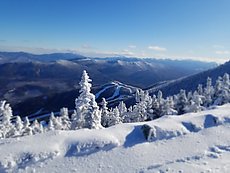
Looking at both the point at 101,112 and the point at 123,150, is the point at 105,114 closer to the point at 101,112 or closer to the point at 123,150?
the point at 101,112

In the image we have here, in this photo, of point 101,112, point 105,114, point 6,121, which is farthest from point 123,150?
point 105,114

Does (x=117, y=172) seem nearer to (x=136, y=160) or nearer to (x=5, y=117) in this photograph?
(x=136, y=160)

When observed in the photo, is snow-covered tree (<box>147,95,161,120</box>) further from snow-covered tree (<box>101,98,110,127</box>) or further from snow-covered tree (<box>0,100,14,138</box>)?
snow-covered tree (<box>0,100,14,138</box>)

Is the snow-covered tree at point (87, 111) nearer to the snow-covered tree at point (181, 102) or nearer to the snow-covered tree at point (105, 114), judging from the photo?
the snow-covered tree at point (105, 114)

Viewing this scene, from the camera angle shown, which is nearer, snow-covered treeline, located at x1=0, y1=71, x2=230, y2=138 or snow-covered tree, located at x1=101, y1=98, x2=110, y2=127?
snow-covered treeline, located at x1=0, y1=71, x2=230, y2=138

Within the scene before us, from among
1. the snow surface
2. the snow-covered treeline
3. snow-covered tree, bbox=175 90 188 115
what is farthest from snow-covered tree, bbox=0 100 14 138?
snow-covered tree, bbox=175 90 188 115

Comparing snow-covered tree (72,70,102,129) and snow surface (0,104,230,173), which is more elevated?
snow surface (0,104,230,173)

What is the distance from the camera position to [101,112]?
7238cm

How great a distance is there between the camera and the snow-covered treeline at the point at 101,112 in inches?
1866

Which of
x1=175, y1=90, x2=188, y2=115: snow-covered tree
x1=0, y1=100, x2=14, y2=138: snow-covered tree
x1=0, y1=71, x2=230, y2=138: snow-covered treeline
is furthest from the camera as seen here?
x1=175, y1=90, x2=188, y2=115: snow-covered tree

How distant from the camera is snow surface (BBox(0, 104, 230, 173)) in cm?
2080

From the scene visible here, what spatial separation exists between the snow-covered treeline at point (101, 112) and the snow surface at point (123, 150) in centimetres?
1968

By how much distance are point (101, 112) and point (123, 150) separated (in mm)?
48866

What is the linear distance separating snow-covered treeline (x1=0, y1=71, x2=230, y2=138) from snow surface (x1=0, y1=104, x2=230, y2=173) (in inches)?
775
